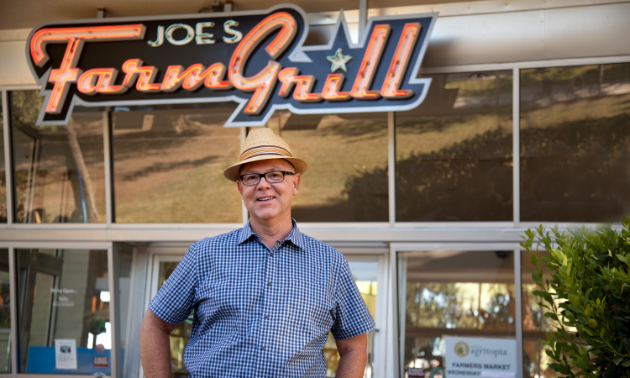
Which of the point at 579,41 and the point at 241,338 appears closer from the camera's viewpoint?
the point at 241,338

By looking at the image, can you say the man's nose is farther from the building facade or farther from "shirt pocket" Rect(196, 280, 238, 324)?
the building facade

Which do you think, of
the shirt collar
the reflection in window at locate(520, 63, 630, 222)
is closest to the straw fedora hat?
the shirt collar

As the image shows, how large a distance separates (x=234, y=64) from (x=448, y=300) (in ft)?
9.40

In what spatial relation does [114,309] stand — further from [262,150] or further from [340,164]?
[262,150]

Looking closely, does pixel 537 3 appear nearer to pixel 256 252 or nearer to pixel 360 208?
pixel 360 208

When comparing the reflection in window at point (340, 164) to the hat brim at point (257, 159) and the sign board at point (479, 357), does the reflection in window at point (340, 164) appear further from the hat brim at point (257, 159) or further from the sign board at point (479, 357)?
the hat brim at point (257, 159)

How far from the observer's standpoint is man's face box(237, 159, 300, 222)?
7.53 ft

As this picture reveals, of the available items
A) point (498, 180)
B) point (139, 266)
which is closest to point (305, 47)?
point (498, 180)

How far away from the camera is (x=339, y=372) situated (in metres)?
2.39

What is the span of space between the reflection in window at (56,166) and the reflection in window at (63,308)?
1.38ft

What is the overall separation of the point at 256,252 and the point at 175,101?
3.12 meters

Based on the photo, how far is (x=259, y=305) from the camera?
2205 mm

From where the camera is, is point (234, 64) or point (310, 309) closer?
point (310, 309)

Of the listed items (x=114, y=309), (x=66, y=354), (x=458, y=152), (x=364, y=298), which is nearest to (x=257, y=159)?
(x=458, y=152)
